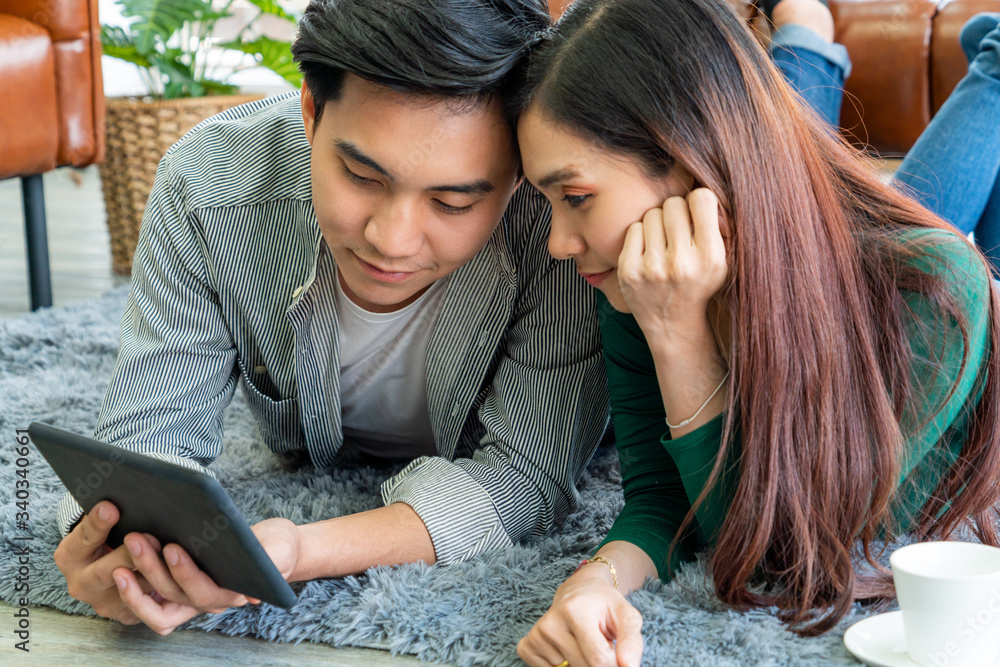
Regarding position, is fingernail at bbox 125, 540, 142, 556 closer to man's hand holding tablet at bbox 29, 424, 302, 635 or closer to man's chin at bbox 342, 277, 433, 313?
man's hand holding tablet at bbox 29, 424, 302, 635

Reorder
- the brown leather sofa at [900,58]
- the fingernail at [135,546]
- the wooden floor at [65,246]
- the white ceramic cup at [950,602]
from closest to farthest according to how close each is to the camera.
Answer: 1. the white ceramic cup at [950,602]
2. the fingernail at [135,546]
3. the brown leather sofa at [900,58]
4. the wooden floor at [65,246]

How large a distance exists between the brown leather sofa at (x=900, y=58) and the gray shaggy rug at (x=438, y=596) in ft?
4.41

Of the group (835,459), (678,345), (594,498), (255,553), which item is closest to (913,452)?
(835,459)

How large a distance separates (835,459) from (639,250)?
0.27 m

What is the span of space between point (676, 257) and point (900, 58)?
1.70 metres

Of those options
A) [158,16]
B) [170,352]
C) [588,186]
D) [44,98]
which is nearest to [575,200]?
[588,186]

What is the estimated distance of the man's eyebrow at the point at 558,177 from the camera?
0.84m

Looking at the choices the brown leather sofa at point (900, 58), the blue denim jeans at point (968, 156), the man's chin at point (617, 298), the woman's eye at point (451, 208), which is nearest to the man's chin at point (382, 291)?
the woman's eye at point (451, 208)

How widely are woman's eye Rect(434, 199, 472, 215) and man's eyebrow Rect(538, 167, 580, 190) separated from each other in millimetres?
86

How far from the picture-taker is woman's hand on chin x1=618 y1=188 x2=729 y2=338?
0.81 meters

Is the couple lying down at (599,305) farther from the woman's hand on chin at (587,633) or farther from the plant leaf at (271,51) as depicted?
the plant leaf at (271,51)

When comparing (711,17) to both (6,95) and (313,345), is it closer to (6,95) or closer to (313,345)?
(313,345)

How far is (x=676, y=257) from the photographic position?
0.81 metres

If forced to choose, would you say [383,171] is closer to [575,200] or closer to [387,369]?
[575,200]
